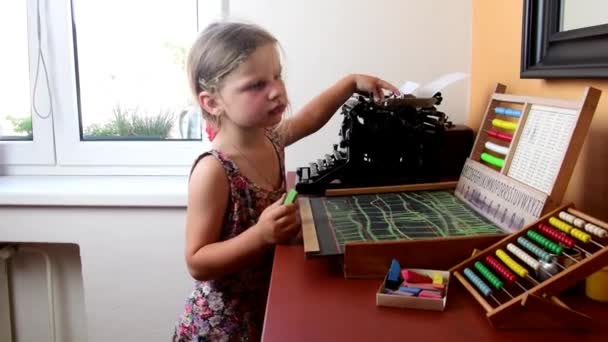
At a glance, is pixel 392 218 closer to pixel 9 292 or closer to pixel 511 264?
pixel 511 264

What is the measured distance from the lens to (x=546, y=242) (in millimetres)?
703

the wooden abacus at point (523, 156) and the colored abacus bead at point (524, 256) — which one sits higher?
the wooden abacus at point (523, 156)

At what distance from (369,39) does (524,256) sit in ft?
Answer: 3.47

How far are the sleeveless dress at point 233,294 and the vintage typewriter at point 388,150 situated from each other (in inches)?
4.5

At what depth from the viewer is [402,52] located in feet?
5.37

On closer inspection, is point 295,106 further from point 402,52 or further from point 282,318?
point 282,318

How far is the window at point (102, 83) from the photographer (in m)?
1.88

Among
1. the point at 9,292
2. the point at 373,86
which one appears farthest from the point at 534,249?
the point at 9,292

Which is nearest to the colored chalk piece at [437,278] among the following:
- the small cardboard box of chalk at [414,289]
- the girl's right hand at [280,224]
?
the small cardboard box of chalk at [414,289]

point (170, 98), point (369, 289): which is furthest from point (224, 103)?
point (170, 98)

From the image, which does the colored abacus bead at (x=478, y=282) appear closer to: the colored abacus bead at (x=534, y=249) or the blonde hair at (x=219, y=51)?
the colored abacus bead at (x=534, y=249)

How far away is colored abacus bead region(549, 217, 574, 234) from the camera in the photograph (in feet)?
2.29

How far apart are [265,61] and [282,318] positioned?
2.01ft

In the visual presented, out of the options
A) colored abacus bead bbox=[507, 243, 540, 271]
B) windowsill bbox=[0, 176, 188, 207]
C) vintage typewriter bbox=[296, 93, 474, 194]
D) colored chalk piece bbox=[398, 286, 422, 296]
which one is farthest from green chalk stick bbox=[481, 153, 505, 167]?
windowsill bbox=[0, 176, 188, 207]
